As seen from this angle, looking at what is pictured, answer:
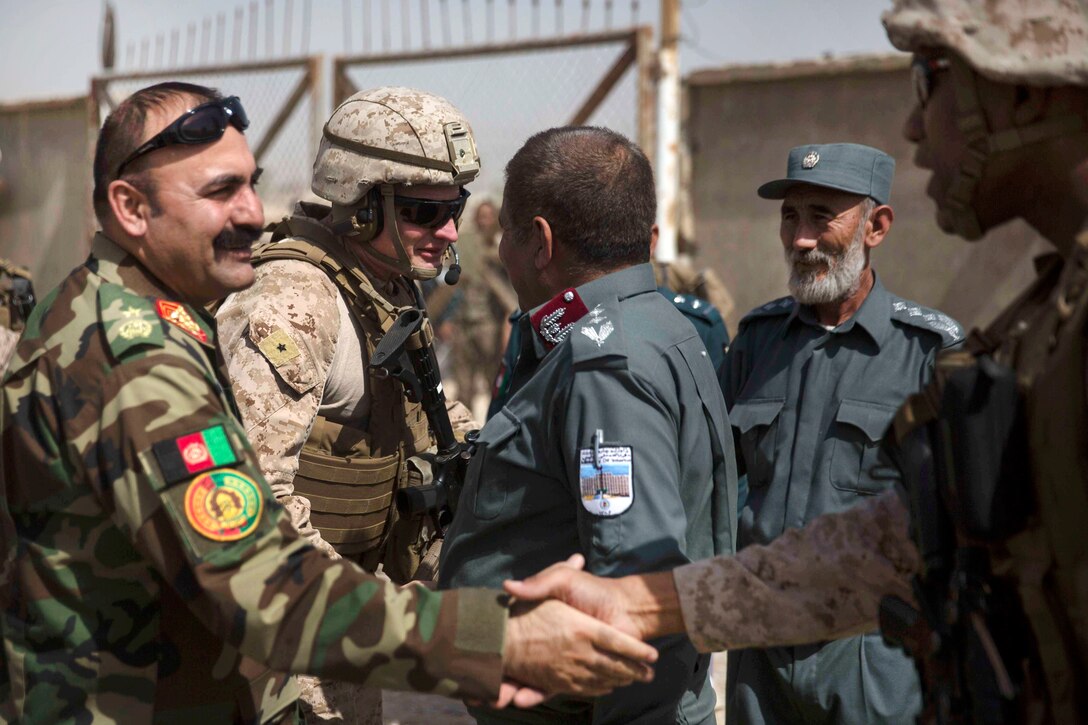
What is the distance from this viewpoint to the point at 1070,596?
1.95 m

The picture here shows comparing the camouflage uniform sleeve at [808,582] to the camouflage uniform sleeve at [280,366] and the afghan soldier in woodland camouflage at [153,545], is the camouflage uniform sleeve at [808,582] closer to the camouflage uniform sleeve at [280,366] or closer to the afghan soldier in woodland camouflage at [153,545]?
the afghan soldier in woodland camouflage at [153,545]

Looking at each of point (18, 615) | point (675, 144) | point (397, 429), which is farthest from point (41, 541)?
point (675, 144)

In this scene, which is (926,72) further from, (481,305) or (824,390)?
(481,305)

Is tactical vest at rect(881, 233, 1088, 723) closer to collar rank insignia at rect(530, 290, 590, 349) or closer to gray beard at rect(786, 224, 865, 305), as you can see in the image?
collar rank insignia at rect(530, 290, 590, 349)

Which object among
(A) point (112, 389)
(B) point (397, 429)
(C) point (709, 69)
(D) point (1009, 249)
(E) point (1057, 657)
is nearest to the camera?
(E) point (1057, 657)

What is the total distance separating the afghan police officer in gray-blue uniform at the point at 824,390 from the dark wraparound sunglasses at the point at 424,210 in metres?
1.25

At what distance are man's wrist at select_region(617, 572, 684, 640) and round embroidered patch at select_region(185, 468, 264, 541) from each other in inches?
33.6

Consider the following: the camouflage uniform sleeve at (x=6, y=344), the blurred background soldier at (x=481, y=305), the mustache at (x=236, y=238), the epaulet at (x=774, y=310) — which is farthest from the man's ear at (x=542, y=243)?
the blurred background soldier at (x=481, y=305)

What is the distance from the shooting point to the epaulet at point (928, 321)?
13.2ft

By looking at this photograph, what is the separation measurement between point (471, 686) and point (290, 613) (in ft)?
1.26

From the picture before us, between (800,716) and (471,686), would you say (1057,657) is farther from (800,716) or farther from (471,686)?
(800,716)

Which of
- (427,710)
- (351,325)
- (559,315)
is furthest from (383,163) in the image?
(427,710)

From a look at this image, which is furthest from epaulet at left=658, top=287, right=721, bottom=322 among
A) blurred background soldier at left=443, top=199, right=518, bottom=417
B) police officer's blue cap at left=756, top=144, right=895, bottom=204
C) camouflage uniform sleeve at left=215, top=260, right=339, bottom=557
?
blurred background soldier at left=443, top=199, right=518, bottom=417

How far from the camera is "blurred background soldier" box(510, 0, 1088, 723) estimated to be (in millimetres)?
1940
